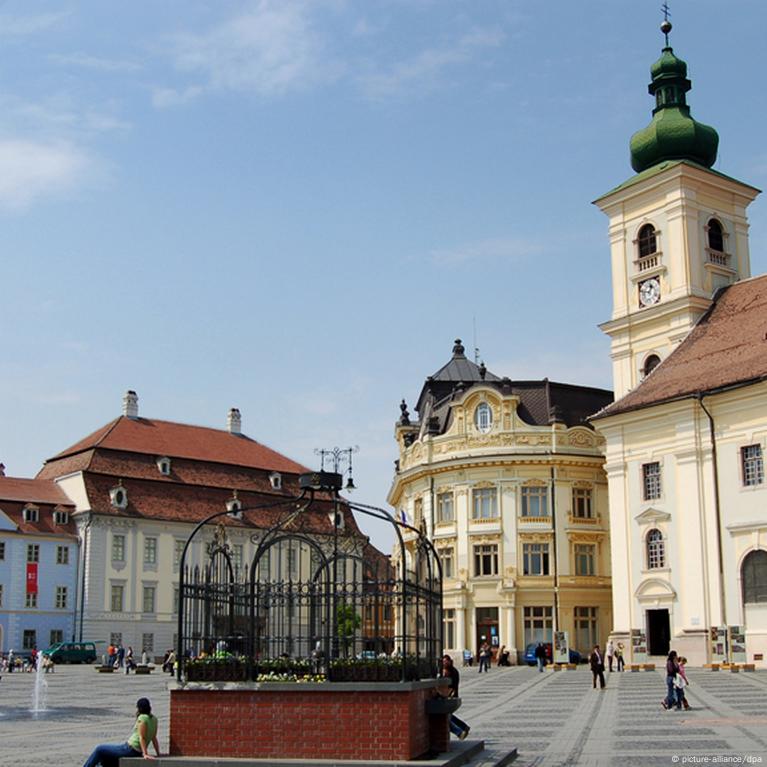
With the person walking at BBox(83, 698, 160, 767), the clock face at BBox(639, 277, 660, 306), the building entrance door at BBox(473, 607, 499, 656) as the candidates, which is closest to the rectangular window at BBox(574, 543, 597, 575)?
the building entrance door at BBox(473, 607, 499, 656)

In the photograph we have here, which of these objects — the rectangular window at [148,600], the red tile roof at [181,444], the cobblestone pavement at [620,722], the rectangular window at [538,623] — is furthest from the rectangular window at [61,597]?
the cobblestone pavement at [620,722]

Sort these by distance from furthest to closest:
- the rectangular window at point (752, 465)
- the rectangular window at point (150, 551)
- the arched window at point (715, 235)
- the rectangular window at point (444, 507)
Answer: the rectangular window at point (150, 551), the rectangular window at point (444, 507), the arched window at point (715, 235), the rectangular window at point (752, 465)

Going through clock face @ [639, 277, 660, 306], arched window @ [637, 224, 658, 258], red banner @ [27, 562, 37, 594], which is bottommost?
red banner @ [27, 562, 37, 594]

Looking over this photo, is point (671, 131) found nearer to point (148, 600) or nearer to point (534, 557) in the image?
point (534, 557)

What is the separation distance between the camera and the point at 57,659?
62.7m

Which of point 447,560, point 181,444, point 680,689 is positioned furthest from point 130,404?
point 680,689

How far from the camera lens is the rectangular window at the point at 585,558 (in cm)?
5750

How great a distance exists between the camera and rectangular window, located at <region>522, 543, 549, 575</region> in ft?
188

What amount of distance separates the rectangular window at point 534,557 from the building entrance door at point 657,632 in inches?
438

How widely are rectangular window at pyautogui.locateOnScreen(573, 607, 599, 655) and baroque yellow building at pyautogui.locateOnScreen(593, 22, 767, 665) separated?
9.22 meters

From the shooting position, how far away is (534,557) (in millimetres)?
57281

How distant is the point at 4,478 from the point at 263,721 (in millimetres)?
61006

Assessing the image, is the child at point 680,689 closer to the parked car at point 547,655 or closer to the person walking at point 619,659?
the person walking at point 619,659

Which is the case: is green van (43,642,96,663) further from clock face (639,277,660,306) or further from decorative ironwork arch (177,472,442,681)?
decorative ironwork arch (177,472,442,681)
